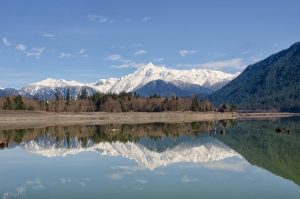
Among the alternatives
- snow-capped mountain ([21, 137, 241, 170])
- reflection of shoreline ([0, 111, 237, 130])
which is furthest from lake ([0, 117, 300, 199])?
reflection of shoreline ([0, 111, 237, 130])

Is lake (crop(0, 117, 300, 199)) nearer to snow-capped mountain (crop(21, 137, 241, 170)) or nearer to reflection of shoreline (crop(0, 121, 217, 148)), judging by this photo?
snow-capped mountain (crop(21, 137, 241, 170))

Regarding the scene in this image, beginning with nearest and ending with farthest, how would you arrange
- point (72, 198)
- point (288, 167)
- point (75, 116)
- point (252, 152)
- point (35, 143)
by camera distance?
1. point (72, 198)
2. point (288, 167)
3. point (252, 152)
4. point (35, 143)
5. point (75, 116)

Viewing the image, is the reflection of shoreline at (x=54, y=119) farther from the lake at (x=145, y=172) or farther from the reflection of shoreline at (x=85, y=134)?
the lake at (x=145, y=172)

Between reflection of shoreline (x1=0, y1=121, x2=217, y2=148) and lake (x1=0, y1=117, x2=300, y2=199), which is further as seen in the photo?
reflection of shoreline (x1=0, y1=121, x2=217, y2=148)

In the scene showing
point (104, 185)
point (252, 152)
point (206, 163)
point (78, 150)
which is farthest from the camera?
point (78, 150)

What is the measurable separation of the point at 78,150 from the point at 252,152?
24169mm

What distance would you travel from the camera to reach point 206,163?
161ft

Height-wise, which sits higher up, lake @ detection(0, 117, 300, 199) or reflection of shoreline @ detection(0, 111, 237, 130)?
reflection of shoreline @ detection(0, 111, 237, 130)

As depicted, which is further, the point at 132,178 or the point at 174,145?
the point at 174,145

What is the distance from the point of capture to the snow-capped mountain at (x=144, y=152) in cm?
5360

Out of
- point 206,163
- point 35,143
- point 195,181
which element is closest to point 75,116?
point 35,143

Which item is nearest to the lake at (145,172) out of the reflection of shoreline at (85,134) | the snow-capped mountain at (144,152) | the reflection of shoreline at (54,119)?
the snow-capped mountain at (144,152)

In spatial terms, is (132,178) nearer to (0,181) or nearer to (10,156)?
(0,181)

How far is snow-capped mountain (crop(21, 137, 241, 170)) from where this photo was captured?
5360 cm
